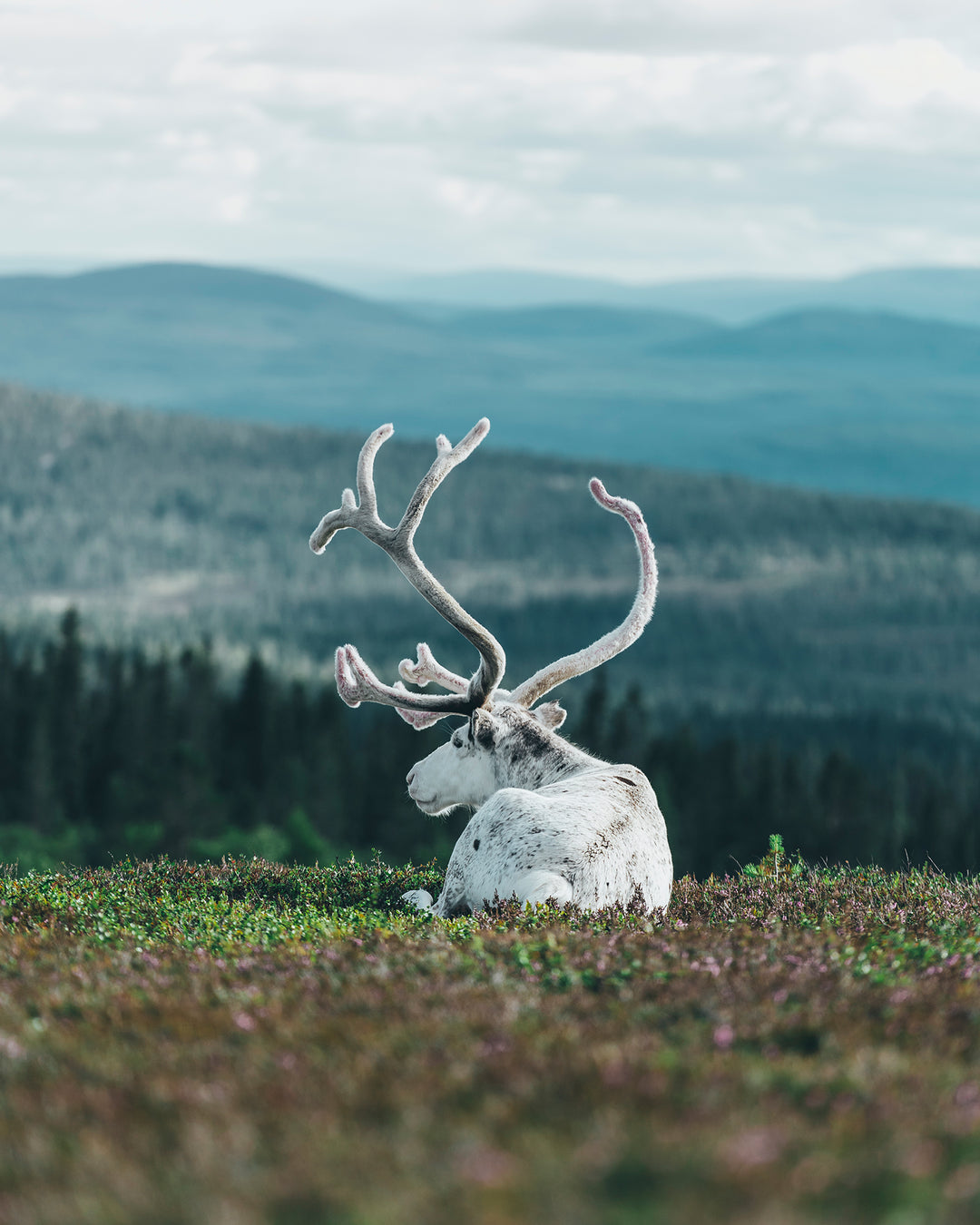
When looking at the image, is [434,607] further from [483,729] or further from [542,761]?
[542,761]

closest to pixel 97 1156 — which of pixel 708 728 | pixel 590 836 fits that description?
pixel 590 836

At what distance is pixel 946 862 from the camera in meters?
79.1

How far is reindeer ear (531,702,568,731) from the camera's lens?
16.2m

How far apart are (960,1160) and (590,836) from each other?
304 inches

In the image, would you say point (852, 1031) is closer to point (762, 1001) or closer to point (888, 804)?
point (762, 1001)

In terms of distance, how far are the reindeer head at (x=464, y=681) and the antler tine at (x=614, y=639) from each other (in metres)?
0.01

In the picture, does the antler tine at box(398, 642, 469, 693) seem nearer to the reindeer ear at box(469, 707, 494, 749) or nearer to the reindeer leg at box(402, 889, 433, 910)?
the reindeer ear at box(469, 707, 494, 749)

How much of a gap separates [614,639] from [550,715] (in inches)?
45.5

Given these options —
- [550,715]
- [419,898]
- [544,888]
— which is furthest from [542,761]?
[544,888]

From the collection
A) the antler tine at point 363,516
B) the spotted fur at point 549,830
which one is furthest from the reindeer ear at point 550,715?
the antler tine at point 363,516

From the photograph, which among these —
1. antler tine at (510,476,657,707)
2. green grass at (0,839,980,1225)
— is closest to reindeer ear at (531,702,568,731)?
antler tine at (510,476,657,707)

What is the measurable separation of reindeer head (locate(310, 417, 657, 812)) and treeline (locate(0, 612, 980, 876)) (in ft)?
214

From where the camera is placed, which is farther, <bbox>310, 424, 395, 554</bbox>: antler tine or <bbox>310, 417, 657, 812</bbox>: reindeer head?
<bbox>310, 424, 395, 554</bbox>: antler tine

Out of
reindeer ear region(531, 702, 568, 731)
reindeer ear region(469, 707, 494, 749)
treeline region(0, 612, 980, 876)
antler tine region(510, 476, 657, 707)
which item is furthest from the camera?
treeline region(0, 612, 980, 876)
